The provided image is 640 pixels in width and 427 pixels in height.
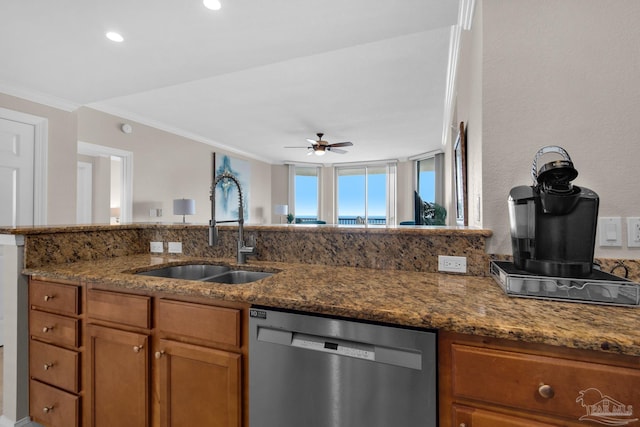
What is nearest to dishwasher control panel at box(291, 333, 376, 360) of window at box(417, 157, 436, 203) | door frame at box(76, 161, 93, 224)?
door frame at box(76, 161, 93, 224)

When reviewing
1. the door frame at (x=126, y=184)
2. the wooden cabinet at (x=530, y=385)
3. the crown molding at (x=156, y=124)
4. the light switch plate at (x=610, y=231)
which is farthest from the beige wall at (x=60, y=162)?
the light switch plate at (x=610, y=231)

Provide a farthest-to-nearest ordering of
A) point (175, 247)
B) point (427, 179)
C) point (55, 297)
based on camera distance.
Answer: point (427, 179), point (175, 247), point (55, 297)

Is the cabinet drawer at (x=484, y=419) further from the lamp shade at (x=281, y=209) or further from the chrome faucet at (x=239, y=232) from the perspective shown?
the lamp shade at (x=281, y=209)

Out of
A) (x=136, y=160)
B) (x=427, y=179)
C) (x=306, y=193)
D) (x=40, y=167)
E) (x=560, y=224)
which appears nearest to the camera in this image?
(x=560, y=224)

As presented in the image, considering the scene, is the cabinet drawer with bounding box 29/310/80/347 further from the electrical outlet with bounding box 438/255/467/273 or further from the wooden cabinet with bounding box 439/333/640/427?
the electrical outlet with bounding box 438/255/467/273

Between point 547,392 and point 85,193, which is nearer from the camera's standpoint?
point 547,392

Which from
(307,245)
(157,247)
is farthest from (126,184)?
(307,245)

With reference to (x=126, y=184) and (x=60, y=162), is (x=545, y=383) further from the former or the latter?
(x=126, y=184)

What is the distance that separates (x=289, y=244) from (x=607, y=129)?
1.49 metres

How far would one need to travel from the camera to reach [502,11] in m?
1.28

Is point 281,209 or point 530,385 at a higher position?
point 281,209

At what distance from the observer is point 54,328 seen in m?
1.48

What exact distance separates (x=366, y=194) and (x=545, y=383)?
7.40 meters

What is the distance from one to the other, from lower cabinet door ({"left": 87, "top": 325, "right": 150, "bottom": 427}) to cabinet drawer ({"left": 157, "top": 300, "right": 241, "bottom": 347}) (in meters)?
0.16
